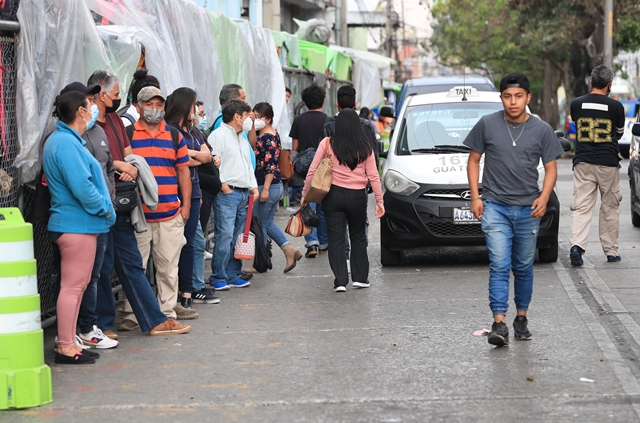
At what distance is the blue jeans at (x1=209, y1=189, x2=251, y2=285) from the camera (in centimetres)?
955

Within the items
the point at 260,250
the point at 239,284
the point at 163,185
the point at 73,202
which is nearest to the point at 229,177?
the point at 239,284

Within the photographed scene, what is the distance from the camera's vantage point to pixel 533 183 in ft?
23.3

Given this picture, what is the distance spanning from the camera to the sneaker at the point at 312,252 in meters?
12.2

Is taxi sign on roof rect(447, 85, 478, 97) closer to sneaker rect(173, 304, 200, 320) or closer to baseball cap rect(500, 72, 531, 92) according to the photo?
sneaker rect(173, 304, 200, 320)

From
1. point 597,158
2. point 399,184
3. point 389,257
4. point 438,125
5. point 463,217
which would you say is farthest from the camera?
point 438,125

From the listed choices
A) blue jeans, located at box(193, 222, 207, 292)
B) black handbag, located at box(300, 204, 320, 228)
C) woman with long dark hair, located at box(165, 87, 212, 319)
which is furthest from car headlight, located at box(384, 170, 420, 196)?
woman with long dark hair, located at box(165, 87, 212, 319)

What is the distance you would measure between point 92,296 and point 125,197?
69 centimetres

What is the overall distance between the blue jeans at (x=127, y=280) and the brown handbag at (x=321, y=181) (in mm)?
2232

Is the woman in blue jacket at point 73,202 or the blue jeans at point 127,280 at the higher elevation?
the woman in blue jacket at point 73,202

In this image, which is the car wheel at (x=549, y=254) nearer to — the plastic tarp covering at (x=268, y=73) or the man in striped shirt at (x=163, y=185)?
the man in striped shirt at (x=163, y=185)

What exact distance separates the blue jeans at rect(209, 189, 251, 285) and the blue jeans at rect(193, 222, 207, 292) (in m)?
0.39

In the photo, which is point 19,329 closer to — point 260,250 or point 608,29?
point 260,250

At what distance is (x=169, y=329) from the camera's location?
7.75 m

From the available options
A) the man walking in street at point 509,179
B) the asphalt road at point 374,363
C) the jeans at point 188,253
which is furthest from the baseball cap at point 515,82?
the jeans at point 188,253
